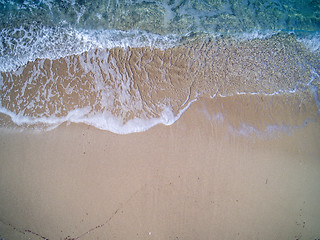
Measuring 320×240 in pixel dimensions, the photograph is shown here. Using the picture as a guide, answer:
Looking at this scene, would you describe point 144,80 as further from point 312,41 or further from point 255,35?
point 312,41

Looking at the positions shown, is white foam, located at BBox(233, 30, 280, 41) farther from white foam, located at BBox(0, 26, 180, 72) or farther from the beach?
white foam, located at BBox(0, 26, 180, 72)

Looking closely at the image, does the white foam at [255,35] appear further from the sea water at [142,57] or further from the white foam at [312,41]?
the white foam at [312,41]

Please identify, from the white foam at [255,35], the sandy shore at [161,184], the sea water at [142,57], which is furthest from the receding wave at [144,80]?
the sandy shore at [161,184]

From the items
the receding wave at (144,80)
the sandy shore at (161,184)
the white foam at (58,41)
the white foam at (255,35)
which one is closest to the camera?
the sandy shore at (161,184)

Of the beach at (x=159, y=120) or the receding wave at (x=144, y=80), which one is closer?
the beach at (x=159, y=120)

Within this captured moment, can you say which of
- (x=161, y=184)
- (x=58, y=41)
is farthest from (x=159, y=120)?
(x=58, y=41)

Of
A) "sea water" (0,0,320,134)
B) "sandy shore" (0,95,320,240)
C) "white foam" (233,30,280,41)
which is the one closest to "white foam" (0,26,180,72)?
"sea water" (0,0,320,134)
